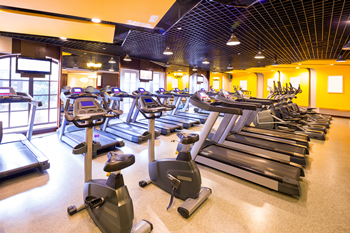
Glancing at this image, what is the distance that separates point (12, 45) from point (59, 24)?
78.7 inches

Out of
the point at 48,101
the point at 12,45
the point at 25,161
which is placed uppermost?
the point at 12,45

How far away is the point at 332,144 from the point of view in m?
4.52

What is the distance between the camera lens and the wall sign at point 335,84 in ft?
33.4

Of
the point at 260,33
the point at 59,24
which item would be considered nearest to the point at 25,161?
the point at 59,24

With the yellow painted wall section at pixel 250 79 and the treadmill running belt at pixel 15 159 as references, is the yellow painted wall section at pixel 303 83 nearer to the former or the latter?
the yellow painted wall section at pixel 250 79

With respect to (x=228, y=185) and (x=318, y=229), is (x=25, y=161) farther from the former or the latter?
(x=318, y=229)

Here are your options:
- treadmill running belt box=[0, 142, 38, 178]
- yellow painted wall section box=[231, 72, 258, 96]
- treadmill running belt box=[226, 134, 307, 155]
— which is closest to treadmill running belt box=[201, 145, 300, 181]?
treadmill running belt box=[226, 134, 307, 155]

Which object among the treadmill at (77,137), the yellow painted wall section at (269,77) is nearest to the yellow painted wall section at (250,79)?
the yellow painted wall section at (269,77)

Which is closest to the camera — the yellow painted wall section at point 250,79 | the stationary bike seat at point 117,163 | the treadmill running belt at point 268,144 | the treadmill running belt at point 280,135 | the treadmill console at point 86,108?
the stationary bike seat at point 117,163

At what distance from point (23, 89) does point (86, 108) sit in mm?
4940

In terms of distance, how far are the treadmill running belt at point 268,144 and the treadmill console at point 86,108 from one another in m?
2.71

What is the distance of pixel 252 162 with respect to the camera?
275 cm

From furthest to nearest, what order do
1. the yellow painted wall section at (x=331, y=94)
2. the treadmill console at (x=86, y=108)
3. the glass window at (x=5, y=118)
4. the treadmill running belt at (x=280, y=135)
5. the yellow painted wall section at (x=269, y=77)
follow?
the yellow painted wall section at (x=269, y=77) → the yellow painted wall section at (x=331, y=94) → the glass window at (x=5, y=118) → the treadmill running belt at (x=280, y=135) → the treadmill console at (x=86, y=108)

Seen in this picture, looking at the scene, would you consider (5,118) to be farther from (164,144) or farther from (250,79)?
(250,79)
